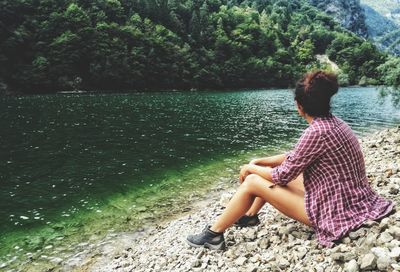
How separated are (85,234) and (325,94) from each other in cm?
930

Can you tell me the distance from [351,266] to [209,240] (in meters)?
3.03

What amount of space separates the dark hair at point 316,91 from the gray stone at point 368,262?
2.32m

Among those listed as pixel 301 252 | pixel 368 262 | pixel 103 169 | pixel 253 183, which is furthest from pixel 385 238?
pixel 103 169

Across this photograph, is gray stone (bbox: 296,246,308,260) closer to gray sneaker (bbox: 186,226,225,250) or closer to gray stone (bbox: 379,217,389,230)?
gray stone (bbox: 379,217,389,230)

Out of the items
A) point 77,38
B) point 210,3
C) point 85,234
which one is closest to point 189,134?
point 85,234

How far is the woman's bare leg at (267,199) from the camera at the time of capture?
6.67 meters

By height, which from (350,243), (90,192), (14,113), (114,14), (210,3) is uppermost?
(210,3)

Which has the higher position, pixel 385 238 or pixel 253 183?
pixel 253 183

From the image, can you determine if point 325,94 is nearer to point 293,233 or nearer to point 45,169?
point 293,233

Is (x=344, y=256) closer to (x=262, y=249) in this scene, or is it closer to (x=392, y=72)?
(x=262, y=249)

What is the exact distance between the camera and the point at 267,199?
700 centimetres

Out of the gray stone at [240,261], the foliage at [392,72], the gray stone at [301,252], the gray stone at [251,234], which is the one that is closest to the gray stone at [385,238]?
the gray stone at [301,252]

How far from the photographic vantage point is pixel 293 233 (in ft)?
24.5

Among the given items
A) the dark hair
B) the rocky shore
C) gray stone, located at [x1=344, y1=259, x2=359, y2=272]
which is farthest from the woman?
gray stone, located at [x1=344, y1=259, x2=359, y2=272]
